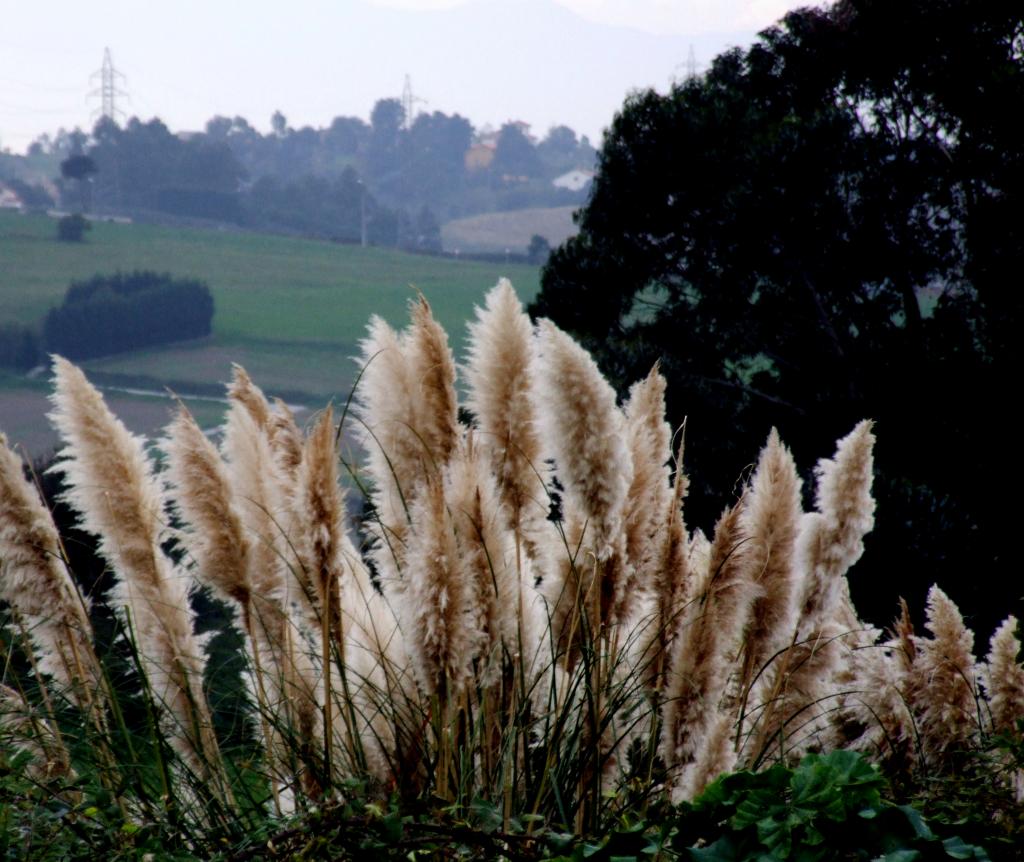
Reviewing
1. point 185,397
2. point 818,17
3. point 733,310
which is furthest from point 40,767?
point 185,397

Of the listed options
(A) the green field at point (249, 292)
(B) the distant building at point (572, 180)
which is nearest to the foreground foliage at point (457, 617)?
(A) the green field at point (249, 292)

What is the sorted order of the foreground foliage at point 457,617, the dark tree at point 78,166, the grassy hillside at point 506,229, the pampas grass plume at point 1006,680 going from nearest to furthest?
the foreground foliage at point 457,617
the pampas grass plume at point 1006,680
the dark tree at point 78,166
the grassy hillside at point 506,229

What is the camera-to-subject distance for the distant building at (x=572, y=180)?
228ft

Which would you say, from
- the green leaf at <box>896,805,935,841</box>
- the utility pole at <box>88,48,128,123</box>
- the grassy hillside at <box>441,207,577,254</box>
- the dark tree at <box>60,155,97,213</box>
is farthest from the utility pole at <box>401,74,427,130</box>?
the green leaf at <box>896,805,935,841</box>

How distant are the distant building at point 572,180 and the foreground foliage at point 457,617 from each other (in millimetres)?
66594

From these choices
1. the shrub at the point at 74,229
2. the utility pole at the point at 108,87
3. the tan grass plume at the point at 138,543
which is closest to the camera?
the tan grass plume at the point at 138,543

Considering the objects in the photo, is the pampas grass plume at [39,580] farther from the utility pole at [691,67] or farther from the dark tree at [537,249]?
the dark tree at [537,249]

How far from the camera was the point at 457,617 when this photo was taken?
193cm

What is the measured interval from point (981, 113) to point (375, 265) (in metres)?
46.0

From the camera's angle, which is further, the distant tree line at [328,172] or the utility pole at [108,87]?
the distant tree line at [328,172]

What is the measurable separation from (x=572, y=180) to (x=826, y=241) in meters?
60.6

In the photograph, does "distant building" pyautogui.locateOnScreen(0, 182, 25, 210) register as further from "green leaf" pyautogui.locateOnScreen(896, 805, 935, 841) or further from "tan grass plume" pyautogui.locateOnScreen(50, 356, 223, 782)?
"green leaf" pyautogui.locateOnScreen(896, 805, 935, 841)

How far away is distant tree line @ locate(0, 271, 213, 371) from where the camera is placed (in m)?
41.7

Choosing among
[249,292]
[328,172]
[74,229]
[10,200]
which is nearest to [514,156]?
[328,172]
